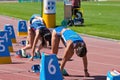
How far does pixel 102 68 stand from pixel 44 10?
14.2 meters

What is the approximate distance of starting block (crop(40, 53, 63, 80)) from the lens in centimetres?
977

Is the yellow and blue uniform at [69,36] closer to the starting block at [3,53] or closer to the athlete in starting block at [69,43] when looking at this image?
the athlete in starting block at [69,43]

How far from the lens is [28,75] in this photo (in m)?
11.9

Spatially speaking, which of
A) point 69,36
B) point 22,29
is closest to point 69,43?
point 69,36

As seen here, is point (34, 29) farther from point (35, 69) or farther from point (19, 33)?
point (19, 33)

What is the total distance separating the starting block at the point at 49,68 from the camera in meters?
9.77

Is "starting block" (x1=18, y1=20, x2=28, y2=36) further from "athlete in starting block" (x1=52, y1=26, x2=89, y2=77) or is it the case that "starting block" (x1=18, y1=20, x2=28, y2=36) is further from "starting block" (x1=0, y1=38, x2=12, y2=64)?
"athlete in starting block" (x1=52, y1=26, x2=89, y2=77)

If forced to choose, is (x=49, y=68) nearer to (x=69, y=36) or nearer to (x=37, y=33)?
(x=69, y=36)

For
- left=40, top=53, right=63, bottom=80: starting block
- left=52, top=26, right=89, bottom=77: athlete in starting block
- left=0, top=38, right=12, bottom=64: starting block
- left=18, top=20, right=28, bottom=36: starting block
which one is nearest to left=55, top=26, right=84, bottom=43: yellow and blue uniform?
left=52, top=26, right=89, bottom=77: athlete in starting block

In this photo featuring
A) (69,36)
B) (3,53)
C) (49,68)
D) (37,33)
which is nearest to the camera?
(49,68)

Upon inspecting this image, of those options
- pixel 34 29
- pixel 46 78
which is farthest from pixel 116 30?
pixel 46 78

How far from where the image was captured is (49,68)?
9820 mm

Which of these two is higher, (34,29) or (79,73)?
(34,29)

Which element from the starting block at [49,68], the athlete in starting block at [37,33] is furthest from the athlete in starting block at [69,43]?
the athlete in starting block at [37,33]
